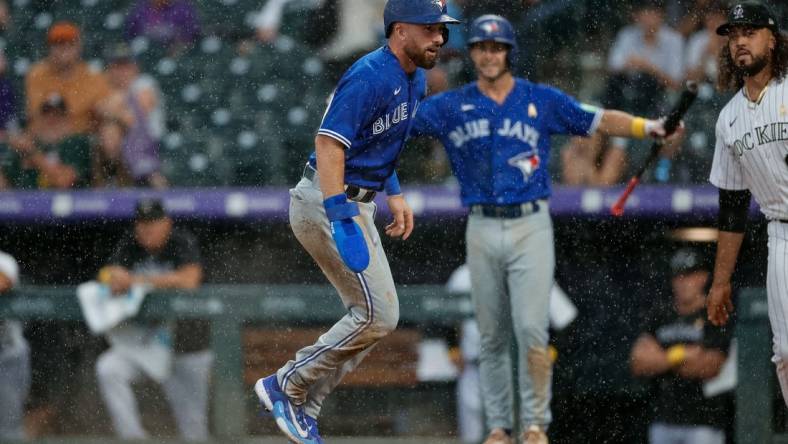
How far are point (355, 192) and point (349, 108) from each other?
40cm

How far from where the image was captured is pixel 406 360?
24.2ft

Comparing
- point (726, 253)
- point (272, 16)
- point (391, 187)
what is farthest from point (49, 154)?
point (726, 253)

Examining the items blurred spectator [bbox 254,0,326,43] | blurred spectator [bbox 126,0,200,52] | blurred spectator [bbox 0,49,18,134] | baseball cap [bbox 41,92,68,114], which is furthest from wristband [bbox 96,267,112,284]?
blurred spectator [bbox 254,0,326,43]

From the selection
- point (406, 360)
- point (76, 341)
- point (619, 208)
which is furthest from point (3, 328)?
point (619, 208)

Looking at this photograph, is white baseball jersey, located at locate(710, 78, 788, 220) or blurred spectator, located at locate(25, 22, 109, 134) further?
blurred spectator, located at locate(25, 22, 109, 134)

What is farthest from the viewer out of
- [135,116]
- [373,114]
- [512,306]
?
[135,116]

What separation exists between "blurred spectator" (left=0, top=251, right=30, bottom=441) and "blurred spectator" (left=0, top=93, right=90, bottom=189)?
21.3 inches

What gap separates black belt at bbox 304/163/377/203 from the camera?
A: 4.75 m

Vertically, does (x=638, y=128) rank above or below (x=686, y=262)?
above

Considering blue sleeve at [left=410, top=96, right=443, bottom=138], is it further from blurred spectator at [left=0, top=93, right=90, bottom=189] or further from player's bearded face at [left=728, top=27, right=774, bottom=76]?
blurred spectator at [left=0, top=93, right=90, bottom=189]

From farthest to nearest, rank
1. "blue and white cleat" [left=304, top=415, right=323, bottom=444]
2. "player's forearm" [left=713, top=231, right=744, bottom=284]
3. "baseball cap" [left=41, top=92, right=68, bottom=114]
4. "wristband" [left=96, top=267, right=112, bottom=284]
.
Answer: "baseball cap" [left=41, top=92, right=68, bottom=114] → "wristband" [left=96, top=267, right=112, bottom=284] → "player's forearm" [left=713, top=231, right=744, bottom=284] → "blue and white cleat" [left=304, top=415, right=323, bottom=444]

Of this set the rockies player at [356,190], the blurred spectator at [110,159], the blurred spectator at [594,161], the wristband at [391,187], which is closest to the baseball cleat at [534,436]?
the rockies player at [356,190]

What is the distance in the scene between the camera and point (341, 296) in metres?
4.76

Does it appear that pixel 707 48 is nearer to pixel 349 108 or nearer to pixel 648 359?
pixel 648 359
